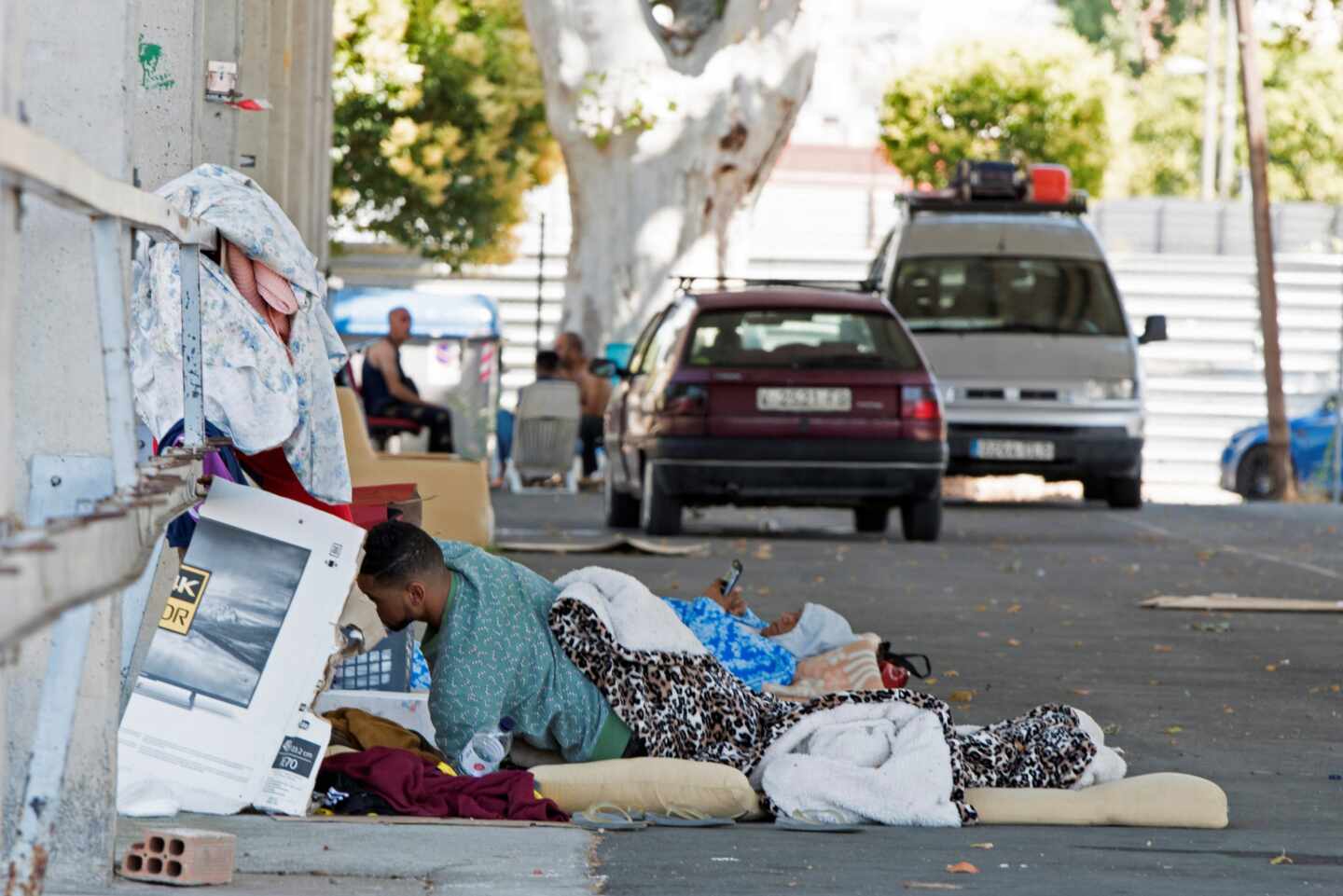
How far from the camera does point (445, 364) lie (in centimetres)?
2727

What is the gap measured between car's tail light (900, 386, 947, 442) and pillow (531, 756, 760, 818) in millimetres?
10574

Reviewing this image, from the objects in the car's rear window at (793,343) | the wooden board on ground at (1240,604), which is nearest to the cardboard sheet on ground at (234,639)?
the wooden board on ground at (1240,604)

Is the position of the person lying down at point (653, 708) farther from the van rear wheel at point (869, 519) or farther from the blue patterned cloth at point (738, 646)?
the van rear wheel at point (869, 519)

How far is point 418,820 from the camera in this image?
6293mm

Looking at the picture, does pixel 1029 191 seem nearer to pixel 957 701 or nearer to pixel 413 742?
pixel 957 701

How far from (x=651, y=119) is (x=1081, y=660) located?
20.0 m

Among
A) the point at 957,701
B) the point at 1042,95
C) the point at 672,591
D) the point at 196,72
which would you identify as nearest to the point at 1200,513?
the point at 672,591

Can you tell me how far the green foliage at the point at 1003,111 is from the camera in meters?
52.4

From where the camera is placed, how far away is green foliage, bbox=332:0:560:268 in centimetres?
3775

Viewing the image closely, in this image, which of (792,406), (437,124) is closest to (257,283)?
(792,406)

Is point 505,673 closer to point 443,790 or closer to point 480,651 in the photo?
point 480,651

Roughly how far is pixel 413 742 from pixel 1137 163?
6791 centimetres

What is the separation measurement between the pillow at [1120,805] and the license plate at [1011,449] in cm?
1524

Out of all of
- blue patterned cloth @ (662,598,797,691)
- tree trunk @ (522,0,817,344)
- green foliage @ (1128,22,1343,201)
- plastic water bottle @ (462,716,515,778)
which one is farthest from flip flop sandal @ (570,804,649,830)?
green foliage @ (1128,22,1343,201)
